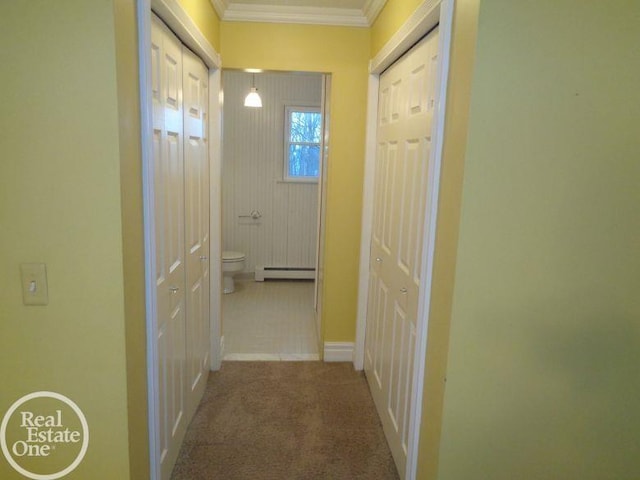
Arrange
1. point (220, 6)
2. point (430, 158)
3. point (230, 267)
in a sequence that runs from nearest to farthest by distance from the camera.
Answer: point (430, 158) < point (220, 6) < point (230, 267)

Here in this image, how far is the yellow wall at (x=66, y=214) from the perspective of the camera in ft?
3.93

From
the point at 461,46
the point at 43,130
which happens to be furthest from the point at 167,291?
the point at 461,46

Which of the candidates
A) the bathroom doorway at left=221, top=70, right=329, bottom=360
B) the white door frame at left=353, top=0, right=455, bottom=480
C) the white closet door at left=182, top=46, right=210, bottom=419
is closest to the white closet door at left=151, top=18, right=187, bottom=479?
the white closet door at left=182, top=46, right=210, bottom=419

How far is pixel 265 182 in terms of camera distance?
5.18 m

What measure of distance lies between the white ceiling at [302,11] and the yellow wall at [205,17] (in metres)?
0.11

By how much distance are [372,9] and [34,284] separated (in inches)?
93.3

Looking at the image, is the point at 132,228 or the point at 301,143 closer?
the point at 132,228

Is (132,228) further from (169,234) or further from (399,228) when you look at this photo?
(399,228)

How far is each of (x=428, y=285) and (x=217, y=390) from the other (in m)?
1.81

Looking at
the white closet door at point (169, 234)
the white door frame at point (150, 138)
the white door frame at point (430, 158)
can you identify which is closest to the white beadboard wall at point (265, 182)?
the white door frame at point (150, 138)

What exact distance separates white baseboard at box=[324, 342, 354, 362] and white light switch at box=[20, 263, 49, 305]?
2.27m

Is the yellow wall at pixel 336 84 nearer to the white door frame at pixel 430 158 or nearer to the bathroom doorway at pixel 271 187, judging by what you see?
the white door frame at pixel 430 158

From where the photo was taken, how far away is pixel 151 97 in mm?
1472

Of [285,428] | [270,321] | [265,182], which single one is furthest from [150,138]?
[265,182]
